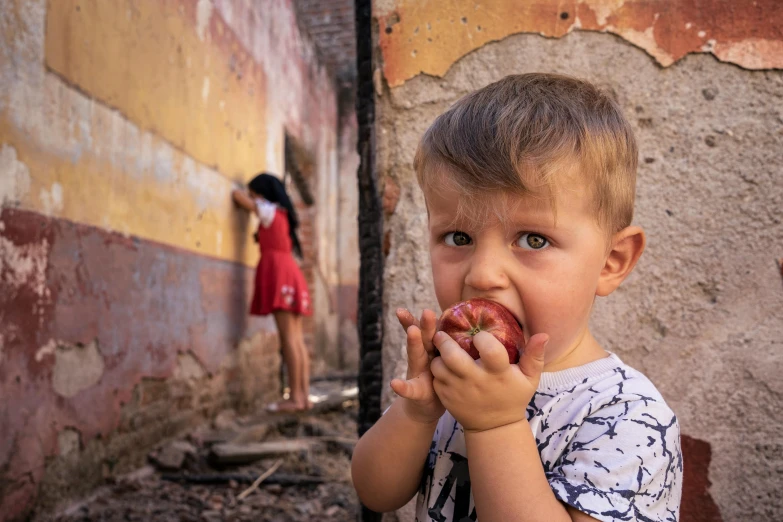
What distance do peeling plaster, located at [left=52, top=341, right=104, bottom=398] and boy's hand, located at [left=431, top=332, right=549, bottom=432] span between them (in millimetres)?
2491

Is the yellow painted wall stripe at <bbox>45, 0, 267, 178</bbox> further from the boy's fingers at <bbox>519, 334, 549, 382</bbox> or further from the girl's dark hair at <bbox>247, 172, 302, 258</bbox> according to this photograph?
the boy's fingers at <bbox>519, 334, 549, 382</bbox>

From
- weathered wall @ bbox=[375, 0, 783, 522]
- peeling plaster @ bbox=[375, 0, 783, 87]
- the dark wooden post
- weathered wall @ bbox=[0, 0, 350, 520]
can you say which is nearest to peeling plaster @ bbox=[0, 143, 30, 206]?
weathered wall @ bbox=[0, 0, 350, 520]

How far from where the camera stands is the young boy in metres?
0.90

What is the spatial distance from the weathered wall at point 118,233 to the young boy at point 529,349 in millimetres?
2145

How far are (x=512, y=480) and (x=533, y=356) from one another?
0.18 metres

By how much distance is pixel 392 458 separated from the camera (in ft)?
3.53

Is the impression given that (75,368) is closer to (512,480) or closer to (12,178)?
(12,178)

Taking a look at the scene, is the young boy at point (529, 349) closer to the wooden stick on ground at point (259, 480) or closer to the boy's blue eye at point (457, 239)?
the boy's blue eye at point (457, 239)

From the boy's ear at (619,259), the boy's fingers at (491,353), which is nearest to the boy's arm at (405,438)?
the boy's fingers at (491,353)

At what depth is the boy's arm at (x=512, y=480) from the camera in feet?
2.92

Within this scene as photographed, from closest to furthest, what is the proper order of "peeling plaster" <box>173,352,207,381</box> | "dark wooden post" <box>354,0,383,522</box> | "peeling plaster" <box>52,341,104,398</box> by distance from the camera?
"dark wooden post" <box>354,0,383,522</box>, "peeling plaster" <box>52,341,104,398</box>, "peeling plaster" <box>173,352,207,381</box>

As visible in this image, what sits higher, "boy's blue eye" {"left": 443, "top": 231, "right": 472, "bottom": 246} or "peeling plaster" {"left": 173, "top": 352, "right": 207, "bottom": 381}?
"boy's blue eye" {"left": 443, "top": 231, "right": 472, "bottom": 246}

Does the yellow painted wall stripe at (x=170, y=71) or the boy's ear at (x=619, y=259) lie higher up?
the yellow painted wall stripe at (x=170, y=71)

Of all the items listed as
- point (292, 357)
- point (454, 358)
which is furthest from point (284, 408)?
point (454, 358)
